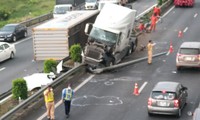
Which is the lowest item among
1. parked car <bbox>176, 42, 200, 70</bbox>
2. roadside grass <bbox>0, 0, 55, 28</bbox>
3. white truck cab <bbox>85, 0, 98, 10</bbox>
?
roadside grass <bbox>0, 0, 55, 28</bbox>

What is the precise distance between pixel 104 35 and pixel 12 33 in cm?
1668

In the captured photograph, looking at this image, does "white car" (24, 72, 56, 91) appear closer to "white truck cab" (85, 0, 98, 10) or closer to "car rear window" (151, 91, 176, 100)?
"car rear window" (151, 91, 176, 100)

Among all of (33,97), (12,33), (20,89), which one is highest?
(20,89)

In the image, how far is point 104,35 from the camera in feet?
106

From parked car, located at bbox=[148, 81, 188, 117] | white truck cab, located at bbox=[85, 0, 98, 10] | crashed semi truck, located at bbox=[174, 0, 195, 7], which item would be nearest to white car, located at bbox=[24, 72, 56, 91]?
parked car, located at bbox=[148, 81, 188, 117]

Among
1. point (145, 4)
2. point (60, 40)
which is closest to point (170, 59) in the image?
point (60, 40)

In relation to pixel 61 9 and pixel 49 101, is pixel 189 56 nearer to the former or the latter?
pixel 49 101

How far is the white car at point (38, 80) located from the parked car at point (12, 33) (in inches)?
742

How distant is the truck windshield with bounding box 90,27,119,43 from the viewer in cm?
3216

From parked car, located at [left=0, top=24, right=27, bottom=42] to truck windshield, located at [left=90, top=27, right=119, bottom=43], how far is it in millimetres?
15790

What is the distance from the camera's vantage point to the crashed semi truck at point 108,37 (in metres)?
30.9

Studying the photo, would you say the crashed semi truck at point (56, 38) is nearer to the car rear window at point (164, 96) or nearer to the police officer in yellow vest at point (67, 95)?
the police officer in yellow vest at point (67, 95)

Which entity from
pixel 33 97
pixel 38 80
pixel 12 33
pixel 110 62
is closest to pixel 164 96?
pixel 33 97

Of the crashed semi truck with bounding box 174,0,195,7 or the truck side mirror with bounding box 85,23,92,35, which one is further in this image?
the crashed semi truck with bounding box 174,0,195,7
